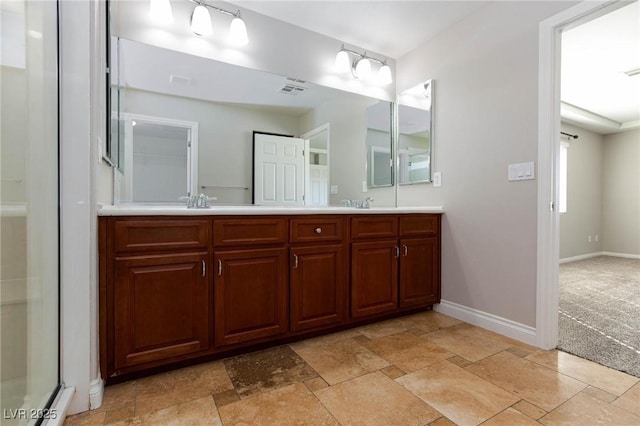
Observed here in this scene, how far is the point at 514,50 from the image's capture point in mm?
2062

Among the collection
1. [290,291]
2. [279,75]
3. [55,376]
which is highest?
[279,75]

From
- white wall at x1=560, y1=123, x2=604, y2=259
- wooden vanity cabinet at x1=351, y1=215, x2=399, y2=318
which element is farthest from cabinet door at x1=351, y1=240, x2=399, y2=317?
white wall at x1=560, y1=123, x2=604, y2=259

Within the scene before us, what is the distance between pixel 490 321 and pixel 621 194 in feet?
17.9

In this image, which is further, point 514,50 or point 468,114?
point 468,114

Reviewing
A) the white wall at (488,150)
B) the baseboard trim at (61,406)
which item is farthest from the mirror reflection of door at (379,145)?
the baseboard trim at (61,406)

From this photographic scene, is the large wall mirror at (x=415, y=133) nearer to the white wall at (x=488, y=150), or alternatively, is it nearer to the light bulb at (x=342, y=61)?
the white wall at (x=488, y=150)

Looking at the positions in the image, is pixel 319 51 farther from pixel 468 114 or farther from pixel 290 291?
pixel 290 291

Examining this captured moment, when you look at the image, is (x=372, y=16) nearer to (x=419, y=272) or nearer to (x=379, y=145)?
(x=379, y=145)

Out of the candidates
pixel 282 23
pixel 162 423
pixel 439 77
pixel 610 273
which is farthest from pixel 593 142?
pixel 162 423

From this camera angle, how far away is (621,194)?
5523mm

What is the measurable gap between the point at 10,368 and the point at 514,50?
2965mm

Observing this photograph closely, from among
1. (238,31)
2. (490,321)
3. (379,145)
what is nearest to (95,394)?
(238,31)

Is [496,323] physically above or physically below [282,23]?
below

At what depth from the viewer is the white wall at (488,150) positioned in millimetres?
1990
